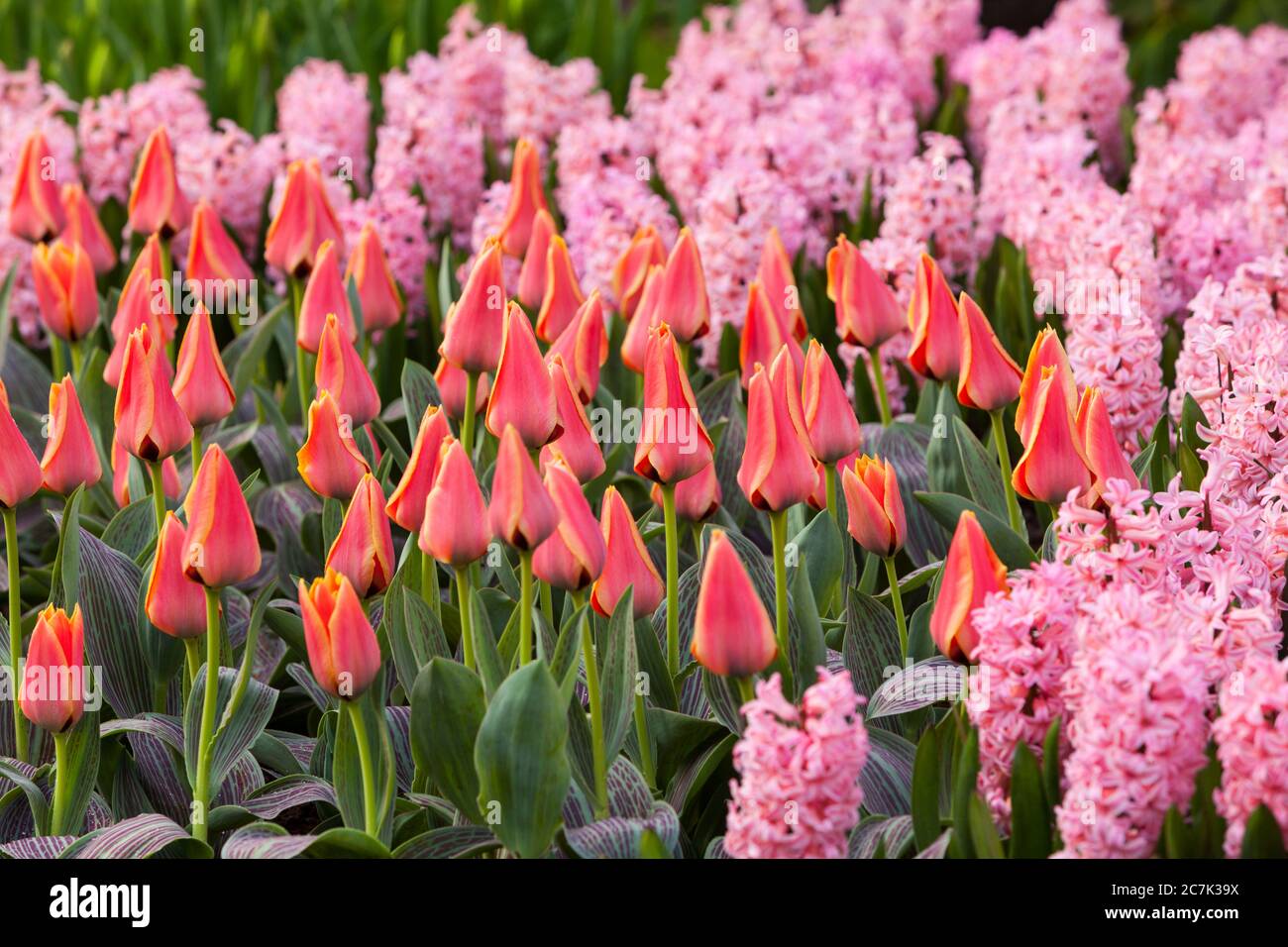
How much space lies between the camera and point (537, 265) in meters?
2.95

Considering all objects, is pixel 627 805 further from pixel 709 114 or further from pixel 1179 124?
pixel 1179 124

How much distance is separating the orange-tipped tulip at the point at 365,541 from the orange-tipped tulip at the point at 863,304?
3.25 feet

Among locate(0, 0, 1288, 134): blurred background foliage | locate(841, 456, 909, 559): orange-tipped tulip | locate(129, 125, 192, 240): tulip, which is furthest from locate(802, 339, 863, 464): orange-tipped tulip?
locate(0, 0, 1288, 134): blurred background foliage

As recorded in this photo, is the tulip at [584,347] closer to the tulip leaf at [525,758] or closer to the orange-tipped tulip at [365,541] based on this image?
the orange-tipped tulip at [365,541]

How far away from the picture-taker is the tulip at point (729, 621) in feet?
5.60

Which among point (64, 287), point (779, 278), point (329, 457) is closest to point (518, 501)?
point (329, 457)

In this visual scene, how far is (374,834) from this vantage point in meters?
1.96

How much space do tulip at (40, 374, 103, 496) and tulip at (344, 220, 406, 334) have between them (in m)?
0.86

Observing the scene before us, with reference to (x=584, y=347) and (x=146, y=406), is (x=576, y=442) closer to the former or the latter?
Result: (x=584, y=347)

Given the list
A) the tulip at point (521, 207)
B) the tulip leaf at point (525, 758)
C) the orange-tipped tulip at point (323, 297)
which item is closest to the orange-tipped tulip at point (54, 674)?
the tulip leaf at point (525, 758)

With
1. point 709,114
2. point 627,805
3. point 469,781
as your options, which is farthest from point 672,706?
point 709,114

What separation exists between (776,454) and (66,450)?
3.35 ft

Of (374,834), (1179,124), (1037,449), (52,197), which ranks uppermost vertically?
(1179,124)

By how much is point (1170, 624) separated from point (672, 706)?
789 mm
